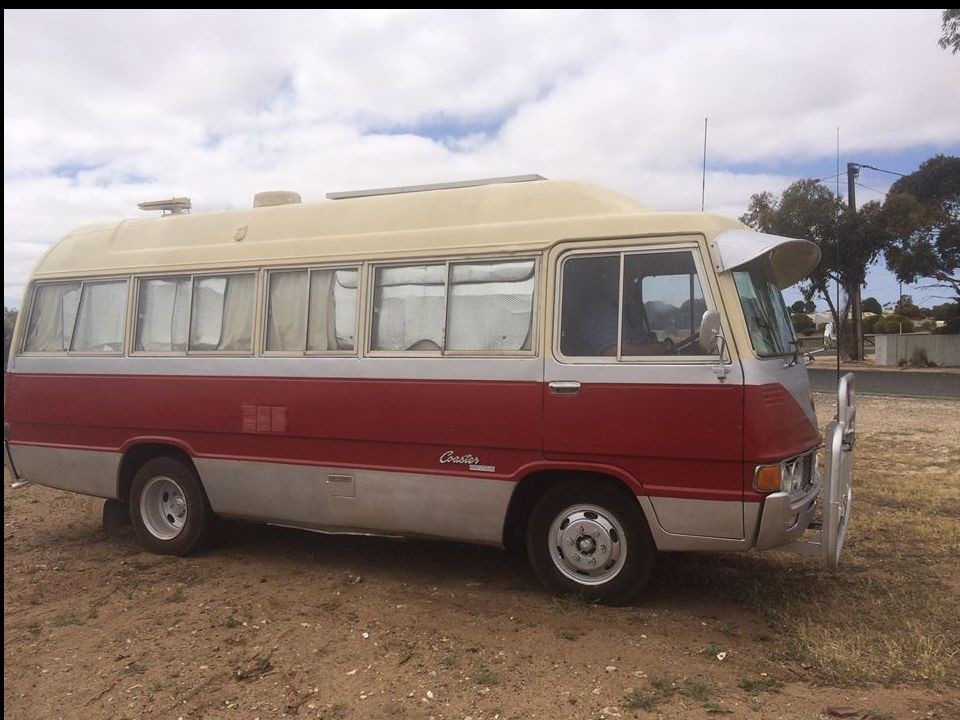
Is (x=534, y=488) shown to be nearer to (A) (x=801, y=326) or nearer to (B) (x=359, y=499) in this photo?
(B) (x=359, y=499)

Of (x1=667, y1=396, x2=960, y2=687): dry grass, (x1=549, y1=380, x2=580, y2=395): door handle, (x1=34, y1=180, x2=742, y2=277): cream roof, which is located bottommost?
(x1=667, y1=396, x2=960, y2=687): dry grass

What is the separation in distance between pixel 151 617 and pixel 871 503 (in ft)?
21.9

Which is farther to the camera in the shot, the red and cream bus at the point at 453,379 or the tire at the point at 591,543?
the tire at the point at 591,543

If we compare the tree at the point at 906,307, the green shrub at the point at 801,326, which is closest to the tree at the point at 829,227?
the tree at the point at 906,307

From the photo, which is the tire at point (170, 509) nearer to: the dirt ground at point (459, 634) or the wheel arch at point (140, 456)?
the wheel arch at point (140, 456)

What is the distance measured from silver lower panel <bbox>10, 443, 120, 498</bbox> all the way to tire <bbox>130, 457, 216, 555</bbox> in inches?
9.7

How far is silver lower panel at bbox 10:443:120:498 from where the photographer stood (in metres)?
7.27

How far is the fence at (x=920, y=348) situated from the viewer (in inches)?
1314

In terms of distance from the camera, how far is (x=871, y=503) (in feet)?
27.3

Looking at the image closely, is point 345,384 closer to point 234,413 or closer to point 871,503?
point 234,413

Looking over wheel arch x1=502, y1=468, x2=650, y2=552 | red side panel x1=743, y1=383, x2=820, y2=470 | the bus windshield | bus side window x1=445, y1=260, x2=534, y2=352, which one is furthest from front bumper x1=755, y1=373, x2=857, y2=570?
bus side window x1=445, y1=260, x2=534, y2=352

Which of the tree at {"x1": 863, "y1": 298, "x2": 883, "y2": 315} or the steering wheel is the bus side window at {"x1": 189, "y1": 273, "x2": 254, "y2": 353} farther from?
the tree at {"x1": 863, "y1": 298, "x2": 883, "y2": 315}

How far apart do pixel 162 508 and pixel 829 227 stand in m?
29.6

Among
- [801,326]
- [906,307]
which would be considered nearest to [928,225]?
[906,307]
